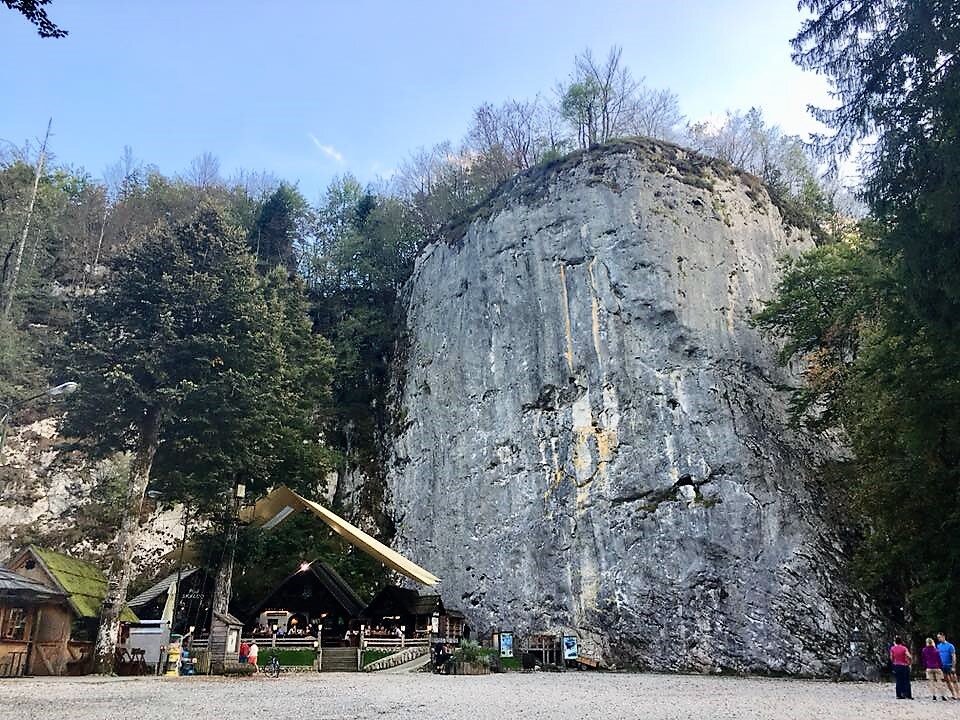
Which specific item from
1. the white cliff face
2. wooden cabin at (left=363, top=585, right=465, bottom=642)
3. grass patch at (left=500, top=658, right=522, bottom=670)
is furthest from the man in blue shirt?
the white cliff face

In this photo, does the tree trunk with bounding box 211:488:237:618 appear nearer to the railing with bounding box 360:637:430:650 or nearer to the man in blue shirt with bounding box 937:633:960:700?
the railing with bounding box 360:637:430:650

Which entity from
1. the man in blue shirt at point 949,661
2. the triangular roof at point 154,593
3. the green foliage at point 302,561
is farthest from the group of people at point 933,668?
the triangular roof at point 154,593

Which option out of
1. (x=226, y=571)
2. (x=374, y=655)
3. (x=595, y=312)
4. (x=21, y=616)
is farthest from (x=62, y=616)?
(x=595, y=312)

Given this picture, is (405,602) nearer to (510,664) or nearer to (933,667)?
(510,664)

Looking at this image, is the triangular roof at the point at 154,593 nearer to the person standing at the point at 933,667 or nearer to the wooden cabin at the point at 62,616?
the wooden cabin at the point at 62,616

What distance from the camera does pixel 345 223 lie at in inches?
1796

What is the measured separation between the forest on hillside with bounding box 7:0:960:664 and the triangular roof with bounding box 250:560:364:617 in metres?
1.54

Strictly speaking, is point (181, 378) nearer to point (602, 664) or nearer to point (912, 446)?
point (602, 664)

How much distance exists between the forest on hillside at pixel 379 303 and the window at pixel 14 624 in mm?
2964

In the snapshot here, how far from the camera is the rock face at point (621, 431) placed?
23.5m

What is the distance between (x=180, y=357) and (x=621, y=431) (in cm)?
1648

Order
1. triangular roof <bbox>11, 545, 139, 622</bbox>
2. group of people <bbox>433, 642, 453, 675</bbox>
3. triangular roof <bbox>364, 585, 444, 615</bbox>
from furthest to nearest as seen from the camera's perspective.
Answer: triangular roof <bbox>364, 585, 444, 615</bbox>
group of people <bbox>433, 642, 453, 675</bbox>
triangular roof <bbox>11, 545, 139, 622</bbox>

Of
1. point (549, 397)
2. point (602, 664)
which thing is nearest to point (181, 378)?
point (549, 397)

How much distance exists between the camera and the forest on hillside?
1120cm
